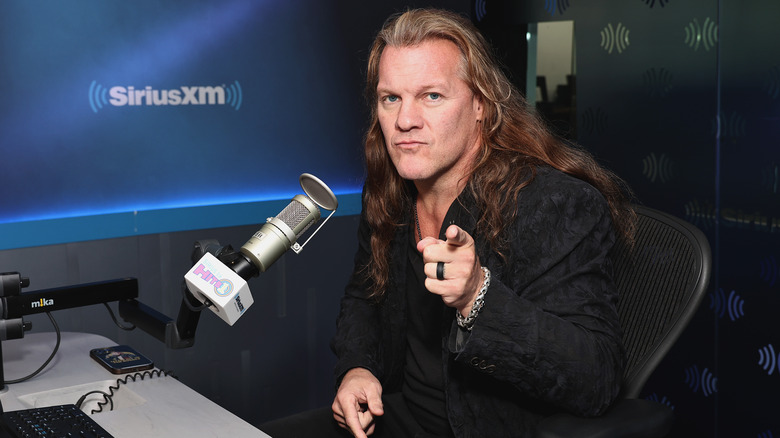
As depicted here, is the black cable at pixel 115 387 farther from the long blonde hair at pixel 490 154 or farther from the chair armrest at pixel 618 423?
the chair armrest at pixel 618 423

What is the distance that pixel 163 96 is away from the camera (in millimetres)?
3256

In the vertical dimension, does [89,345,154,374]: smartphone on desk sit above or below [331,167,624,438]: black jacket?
below

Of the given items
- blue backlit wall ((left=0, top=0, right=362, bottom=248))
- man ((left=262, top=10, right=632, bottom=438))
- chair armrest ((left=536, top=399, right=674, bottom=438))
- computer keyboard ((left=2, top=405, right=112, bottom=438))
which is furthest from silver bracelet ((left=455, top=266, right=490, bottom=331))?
blue backlit wall ((left=0, top=0, right=362, bottom=248))

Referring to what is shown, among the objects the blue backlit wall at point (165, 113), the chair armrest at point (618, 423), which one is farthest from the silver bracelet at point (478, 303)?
the blue backlit wall at point (165, 113)

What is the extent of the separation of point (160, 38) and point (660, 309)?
240 cm

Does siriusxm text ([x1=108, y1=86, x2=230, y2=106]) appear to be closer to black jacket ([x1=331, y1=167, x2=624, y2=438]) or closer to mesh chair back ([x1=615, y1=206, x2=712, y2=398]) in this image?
black jacket ([x1=331, y1=167, x2=624, y2=438])

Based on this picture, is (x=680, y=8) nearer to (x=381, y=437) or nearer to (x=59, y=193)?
(x=381, y=437)

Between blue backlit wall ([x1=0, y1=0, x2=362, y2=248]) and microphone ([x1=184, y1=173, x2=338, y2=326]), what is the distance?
1814 mm

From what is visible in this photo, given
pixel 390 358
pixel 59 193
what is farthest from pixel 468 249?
pixel 59 193

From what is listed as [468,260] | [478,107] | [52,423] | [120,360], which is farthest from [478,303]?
[120,360]

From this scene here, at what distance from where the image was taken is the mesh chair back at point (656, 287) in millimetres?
1611

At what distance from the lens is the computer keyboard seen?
143cm

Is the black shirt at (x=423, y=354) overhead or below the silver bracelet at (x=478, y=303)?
below

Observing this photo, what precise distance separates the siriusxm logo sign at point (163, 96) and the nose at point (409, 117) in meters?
1.76
